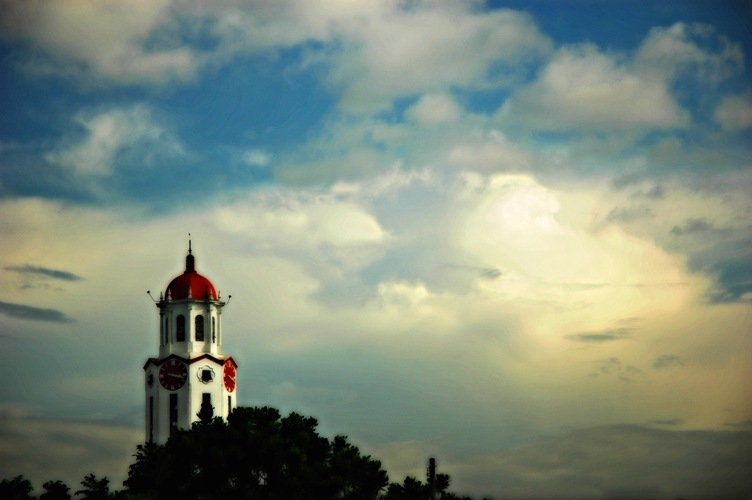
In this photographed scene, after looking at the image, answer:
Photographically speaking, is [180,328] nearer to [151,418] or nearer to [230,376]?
[230,376]

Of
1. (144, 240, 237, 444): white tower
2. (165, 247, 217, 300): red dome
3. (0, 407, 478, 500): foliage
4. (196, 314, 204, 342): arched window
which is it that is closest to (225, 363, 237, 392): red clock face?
(144, 240, 237, 444): white tower

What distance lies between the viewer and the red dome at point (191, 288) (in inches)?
4345

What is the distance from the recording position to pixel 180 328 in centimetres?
11006

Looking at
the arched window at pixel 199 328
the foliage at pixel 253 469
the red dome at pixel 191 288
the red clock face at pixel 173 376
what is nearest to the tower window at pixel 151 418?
the red clock face at pixel 173 376

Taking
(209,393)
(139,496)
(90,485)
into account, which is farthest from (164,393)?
(139,496)

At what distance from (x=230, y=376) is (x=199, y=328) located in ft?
16.7

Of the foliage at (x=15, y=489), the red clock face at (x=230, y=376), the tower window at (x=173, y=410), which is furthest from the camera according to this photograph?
the red clock face at (x=230, y=376)

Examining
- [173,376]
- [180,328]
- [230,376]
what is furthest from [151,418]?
[180,328]

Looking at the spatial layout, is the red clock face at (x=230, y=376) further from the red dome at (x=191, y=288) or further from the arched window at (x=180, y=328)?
the red dome at (x=191, y=288)

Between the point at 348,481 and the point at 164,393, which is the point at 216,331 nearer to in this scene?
the point at 164,393

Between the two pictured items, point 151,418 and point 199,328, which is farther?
point 199,328

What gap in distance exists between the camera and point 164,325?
11081cm

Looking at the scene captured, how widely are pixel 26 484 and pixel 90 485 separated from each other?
4289 millimetres

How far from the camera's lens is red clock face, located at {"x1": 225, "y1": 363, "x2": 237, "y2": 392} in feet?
359
